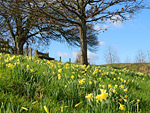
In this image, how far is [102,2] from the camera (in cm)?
902

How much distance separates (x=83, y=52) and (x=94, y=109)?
818 centimetres

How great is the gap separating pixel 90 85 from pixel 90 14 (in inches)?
267

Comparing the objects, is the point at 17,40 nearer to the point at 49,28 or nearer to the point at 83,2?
the point at 49,28

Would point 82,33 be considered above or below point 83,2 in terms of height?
below

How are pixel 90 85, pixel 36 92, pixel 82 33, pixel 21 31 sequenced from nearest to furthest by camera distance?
pixel 36 92, pixel 90 85, pixel 82 33, pixel 21 31

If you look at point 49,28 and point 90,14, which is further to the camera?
point 49,28

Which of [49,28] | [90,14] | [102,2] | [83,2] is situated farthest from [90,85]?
[49,28]

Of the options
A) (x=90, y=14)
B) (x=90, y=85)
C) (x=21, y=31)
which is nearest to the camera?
(x=90, y=85)

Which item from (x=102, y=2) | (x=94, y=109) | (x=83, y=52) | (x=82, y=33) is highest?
(x=102, y=2)

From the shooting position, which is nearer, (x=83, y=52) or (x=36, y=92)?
(x=36, y=92)

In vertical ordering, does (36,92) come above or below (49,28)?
below

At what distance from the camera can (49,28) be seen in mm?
16391

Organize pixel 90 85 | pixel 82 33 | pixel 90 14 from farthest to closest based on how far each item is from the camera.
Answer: pixel 82 33, pixel 90 14, pixel 90 85

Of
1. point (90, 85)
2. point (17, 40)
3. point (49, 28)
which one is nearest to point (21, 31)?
point (17, 40)
